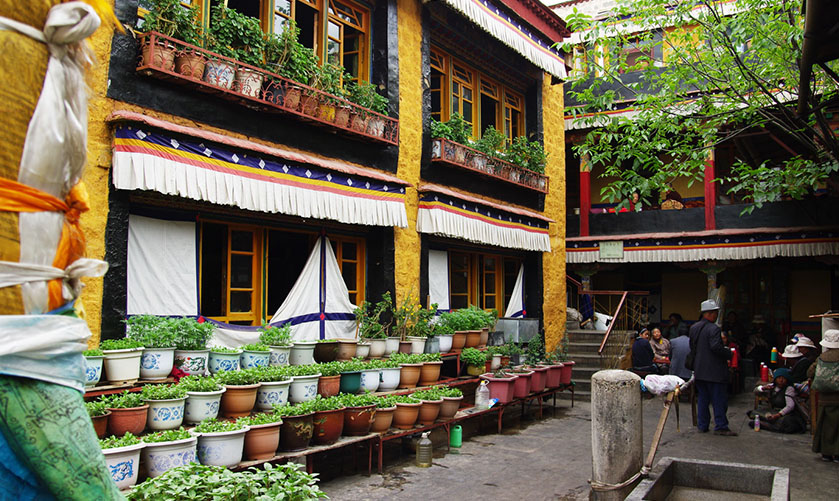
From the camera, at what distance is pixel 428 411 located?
822 centimetres

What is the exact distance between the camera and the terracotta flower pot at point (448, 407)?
8597 millimetres

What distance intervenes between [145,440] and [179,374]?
1.38 m

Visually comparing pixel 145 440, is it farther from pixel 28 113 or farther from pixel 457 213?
pixel 457 213

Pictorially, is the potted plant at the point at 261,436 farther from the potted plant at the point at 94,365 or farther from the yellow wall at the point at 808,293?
the yellow wall at the point at 808,293

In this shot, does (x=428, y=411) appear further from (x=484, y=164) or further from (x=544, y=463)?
(x=484, y=164)

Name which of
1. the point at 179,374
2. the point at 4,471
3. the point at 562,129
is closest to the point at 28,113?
the point at 4,471

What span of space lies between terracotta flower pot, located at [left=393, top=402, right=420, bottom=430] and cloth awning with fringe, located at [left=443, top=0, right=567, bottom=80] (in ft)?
23.5

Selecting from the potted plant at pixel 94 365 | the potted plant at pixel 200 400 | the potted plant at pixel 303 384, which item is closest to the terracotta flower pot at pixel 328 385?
the potted plant at pixel 303 384

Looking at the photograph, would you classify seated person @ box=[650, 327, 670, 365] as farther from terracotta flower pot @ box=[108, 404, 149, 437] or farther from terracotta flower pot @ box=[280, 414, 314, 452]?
terracotta flower pot @ box=[108, 404, 149, 437]

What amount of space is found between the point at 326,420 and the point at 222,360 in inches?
52.4

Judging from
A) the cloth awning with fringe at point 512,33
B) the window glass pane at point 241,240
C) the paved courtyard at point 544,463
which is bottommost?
the paved courtyard at point 544,463

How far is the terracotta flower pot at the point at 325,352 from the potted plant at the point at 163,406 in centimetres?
269

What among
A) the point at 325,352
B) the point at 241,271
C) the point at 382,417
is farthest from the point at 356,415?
the point at 241,271

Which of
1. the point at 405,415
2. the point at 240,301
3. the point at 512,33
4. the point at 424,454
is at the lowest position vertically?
the point at 424,454
